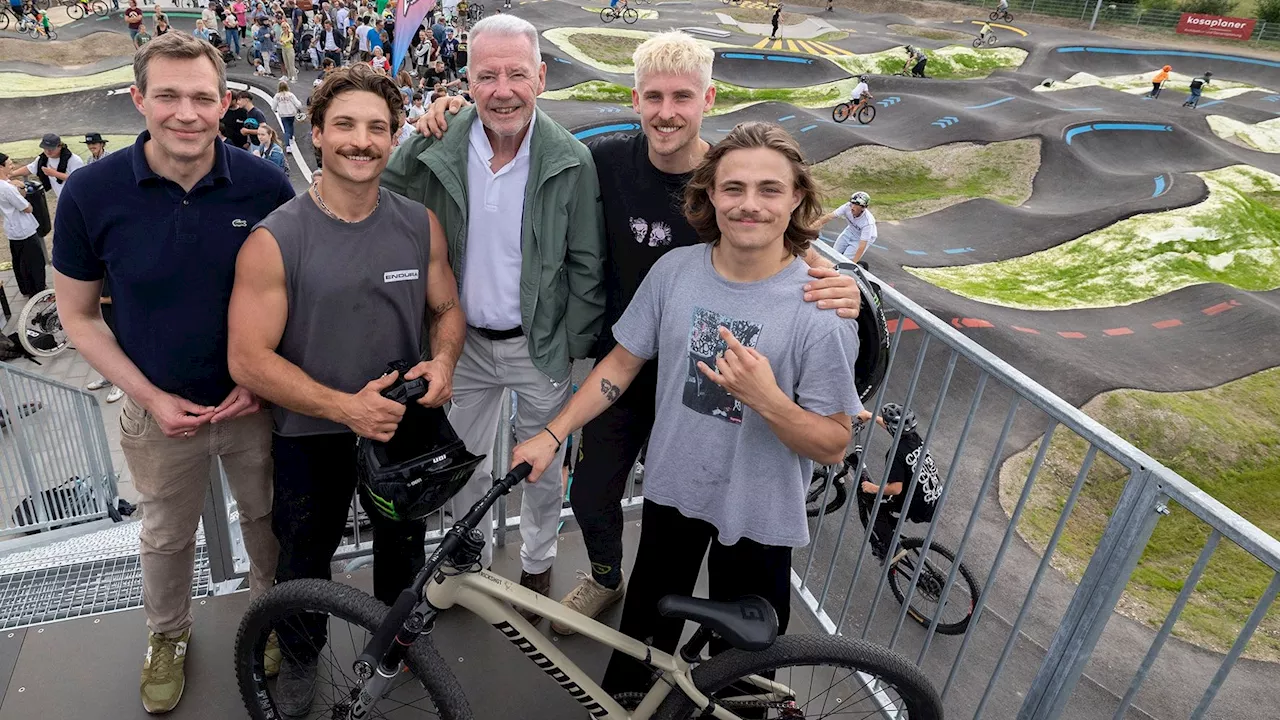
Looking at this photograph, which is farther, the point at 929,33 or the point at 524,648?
the point at 929,33

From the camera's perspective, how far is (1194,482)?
34.6 feet

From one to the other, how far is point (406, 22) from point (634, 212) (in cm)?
823

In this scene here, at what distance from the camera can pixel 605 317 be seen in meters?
3.21

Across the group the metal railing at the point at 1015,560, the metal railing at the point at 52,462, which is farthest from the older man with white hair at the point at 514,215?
the metal railing at the point at 52,462

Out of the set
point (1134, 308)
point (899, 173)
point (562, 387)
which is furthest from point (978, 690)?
point (899, 173)

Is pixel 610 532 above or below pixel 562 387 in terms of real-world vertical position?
below

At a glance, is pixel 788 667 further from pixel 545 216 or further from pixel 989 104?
pixel 989 104

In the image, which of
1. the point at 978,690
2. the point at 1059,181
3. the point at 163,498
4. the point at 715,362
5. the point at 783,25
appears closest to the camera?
the point at 715,362

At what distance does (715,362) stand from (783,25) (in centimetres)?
4126

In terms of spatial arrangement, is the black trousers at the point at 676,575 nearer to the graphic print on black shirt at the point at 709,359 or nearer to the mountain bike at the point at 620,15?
the graphic print on black shirt at the point at 709,359

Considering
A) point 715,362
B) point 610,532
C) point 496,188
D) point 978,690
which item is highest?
point 496,188

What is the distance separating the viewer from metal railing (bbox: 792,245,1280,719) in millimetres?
1990

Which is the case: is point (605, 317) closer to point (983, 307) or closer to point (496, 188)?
point (496, 188)

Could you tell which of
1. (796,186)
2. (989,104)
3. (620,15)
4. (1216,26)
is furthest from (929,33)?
(796,186)
